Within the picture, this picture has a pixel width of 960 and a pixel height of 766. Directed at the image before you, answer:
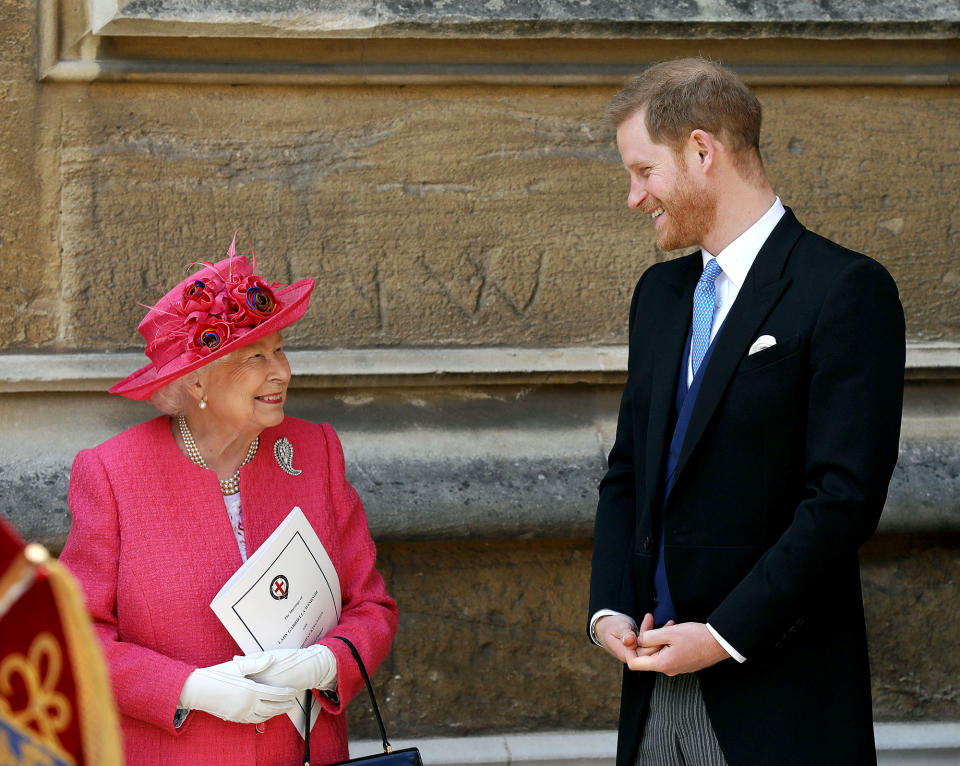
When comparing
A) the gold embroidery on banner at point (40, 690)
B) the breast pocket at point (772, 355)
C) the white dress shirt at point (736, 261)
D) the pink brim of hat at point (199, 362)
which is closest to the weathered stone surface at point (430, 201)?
the pink brim of hat at point (199, 362)

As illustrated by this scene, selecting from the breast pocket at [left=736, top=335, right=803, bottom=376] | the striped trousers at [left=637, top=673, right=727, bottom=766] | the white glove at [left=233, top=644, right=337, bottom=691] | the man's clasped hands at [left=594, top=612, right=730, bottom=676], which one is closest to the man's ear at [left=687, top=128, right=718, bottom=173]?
the breast pocket at [left=736, top=335, right=803, bottom=376]

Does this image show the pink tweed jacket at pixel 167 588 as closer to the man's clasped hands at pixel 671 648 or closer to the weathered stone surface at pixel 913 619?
the man's clasped hands at pixel 671 648

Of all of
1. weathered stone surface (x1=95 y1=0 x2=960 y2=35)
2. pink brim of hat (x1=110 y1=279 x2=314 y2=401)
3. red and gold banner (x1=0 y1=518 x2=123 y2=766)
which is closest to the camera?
red and gold banner (x1=0 y1=518 x2=123 y2=766)

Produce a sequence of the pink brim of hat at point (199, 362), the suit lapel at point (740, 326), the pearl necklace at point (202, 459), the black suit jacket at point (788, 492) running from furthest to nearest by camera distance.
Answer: the pearl necklace at point (202, 459) < the pink brim of hat at point (199, 362) < the suit lapel at point (740, 326) < the black suit jacket at point (788, 492)

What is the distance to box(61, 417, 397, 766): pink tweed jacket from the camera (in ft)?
6.92

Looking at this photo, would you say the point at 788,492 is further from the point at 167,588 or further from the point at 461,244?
the point at 461,244

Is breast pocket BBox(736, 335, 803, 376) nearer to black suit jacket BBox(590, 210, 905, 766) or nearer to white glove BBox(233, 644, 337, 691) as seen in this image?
black suit jacket BBox(590, 210, 905, 766)

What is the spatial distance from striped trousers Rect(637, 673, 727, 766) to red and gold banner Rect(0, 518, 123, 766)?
4.28 ft

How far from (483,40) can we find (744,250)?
4.95ft

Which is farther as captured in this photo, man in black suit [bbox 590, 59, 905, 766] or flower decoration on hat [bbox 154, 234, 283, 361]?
flower decoration on hat [bbox 154, 234, 283, 361]

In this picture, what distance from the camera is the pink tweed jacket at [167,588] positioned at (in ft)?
6.92

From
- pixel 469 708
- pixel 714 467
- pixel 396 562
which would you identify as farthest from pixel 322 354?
pixel 714 467

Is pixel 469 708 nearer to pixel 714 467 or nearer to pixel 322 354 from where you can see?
pixel 322 354

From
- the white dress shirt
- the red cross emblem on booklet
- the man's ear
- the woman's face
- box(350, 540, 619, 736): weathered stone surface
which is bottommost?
box(350, 540, 619, 736): weathered stone surface
